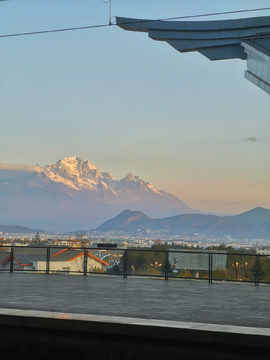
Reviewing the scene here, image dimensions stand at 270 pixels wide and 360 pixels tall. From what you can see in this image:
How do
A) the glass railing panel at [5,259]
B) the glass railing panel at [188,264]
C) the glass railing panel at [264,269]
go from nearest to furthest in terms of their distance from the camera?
the glass railing panel at [264,269] → the glass railing panel at [188,264] → the glass railing panel at [5,259]

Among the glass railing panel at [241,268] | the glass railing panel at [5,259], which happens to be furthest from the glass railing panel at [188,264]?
the glass railing panel at [5,259]

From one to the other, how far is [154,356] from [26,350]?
243 centimetres

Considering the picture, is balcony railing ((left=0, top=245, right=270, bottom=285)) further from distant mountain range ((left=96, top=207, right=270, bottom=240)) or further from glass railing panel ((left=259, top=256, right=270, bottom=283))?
distant mountain range ((left=96, top=207, right=270, bottom=240))

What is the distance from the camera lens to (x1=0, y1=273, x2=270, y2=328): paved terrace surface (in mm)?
10500

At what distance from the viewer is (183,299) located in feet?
44.2

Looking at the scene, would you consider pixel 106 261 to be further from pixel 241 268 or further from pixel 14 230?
pixel 14 230

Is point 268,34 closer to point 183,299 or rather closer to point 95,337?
point 183,299

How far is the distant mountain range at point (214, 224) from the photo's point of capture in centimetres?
9894

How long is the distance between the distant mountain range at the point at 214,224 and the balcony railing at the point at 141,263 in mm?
77839

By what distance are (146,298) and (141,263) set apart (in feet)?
23.6

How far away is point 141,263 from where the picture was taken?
20.7m

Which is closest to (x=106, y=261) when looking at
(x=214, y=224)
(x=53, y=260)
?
(x=53, y=260)

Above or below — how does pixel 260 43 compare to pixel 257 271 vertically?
above

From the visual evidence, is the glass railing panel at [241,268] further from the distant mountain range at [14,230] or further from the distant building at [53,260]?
the distant mountain range at [14,230]
